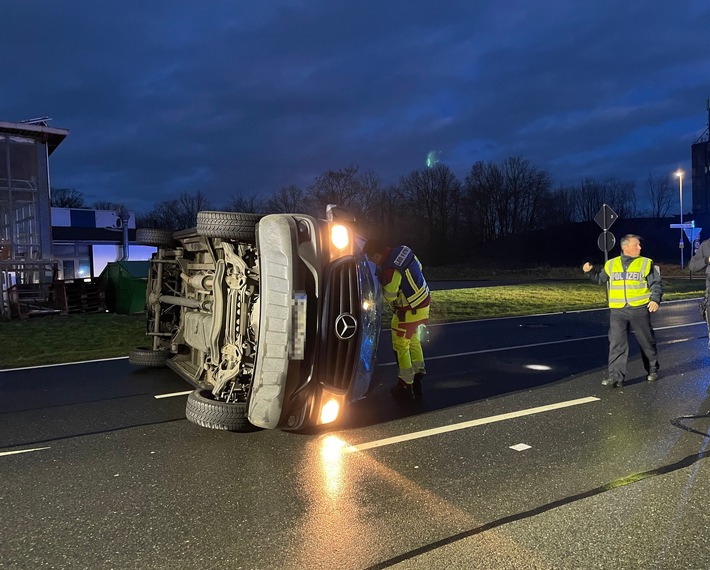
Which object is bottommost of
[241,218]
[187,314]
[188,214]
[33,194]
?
[187,314]

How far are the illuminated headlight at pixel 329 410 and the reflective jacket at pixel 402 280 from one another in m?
1.41

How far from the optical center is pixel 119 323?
13453 millimetres

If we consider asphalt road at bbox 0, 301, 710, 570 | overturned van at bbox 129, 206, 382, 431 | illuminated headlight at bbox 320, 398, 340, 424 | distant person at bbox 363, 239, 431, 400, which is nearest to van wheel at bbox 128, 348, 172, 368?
asphalt road at bbox 0, 301, 710, 570

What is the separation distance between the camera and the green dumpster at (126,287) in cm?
1647

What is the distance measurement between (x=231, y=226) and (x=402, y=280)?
180cm

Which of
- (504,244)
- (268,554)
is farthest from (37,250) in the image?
(504,244)

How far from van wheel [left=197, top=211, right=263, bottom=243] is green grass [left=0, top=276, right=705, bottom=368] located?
5335mm

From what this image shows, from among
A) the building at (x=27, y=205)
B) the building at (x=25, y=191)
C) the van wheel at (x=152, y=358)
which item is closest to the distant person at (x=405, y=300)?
the van wheel at (x=152, y=358)

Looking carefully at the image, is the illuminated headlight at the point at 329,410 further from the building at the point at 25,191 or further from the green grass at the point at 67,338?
the building at the point at 25,191

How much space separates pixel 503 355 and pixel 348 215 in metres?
4.89


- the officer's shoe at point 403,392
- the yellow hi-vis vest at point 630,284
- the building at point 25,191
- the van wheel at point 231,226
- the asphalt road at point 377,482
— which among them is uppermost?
the building at point 25,191

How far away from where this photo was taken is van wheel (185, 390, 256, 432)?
4352 millimetres

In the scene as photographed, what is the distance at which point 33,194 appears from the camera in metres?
18.2

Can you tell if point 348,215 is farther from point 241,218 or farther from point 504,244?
point 504,244
